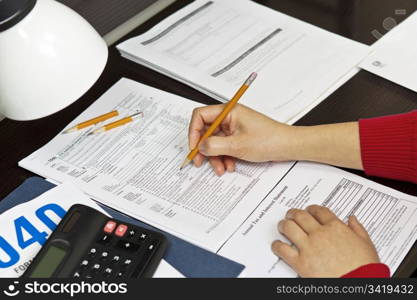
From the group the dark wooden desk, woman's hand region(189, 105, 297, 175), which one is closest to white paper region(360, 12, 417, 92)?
the dark wooden desk

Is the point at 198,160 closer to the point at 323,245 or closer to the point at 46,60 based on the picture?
the point at 323,245

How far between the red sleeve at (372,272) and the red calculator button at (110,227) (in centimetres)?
31

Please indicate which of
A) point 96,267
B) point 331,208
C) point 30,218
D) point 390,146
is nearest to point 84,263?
point 96,267

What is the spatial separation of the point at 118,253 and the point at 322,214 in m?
0.28

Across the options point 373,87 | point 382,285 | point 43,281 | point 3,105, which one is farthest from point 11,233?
point 373,87

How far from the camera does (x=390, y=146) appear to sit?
0.93 metres

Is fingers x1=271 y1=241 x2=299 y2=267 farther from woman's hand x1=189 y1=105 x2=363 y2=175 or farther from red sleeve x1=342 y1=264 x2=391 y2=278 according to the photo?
woman's hand x1=189 y1=105 x2=363 y2=175

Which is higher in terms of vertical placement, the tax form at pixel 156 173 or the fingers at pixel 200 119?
the fingers at pixel 200 119

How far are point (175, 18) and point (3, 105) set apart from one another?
0.58m

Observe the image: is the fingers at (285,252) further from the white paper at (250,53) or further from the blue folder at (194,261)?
the white paper at (250,53)

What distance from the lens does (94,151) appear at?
97cm

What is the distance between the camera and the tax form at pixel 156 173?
33.6 inches

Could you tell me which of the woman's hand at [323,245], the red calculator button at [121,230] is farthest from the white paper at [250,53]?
the red calculator button at [121,230]

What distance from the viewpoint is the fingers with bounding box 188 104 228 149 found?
0.94m
